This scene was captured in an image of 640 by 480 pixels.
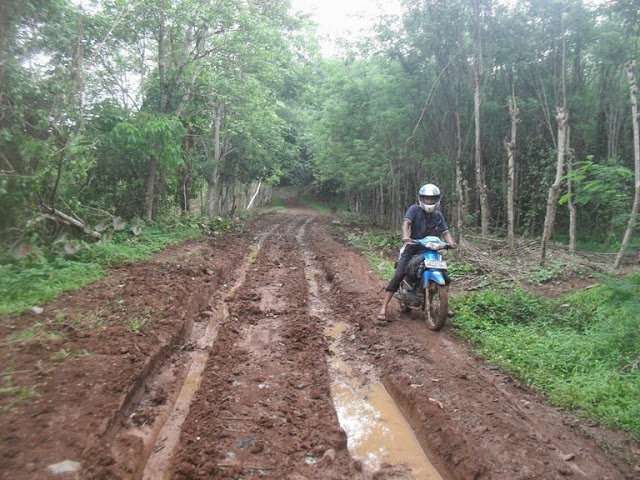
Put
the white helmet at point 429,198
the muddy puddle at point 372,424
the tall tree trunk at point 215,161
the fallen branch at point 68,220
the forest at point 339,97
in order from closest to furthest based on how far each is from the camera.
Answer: the muddy puddle at point 372,424
the white helmet at point 429,198
the forest at point 339,97
the fallen branch at point 68,220
the tall tree trunk at point 215,161

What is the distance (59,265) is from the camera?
7711mm

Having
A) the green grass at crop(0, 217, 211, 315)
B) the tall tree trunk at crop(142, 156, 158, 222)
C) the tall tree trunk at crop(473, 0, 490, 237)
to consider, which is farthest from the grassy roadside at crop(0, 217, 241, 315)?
the tall tree trunk at crop(473, 0, 490, 237)

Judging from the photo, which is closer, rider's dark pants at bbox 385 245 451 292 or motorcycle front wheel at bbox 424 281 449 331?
motorcycle front wheel at bbox 424 281 449 331

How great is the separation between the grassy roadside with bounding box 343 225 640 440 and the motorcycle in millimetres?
392

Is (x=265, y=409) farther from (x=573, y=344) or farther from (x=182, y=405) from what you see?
(x=573, y=344)

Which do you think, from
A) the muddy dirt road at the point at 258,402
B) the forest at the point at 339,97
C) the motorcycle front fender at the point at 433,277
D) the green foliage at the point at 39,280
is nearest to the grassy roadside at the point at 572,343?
the muddy dirt road at the point at 258,402

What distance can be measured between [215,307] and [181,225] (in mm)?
8448

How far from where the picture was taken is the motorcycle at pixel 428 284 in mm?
5949

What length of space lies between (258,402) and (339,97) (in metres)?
15.9

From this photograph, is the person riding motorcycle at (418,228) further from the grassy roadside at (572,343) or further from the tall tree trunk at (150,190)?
the tall tree trunk at (150,190)

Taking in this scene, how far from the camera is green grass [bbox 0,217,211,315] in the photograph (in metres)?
6.04

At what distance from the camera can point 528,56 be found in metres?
12.8

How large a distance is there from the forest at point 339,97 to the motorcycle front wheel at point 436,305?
3.86 meters

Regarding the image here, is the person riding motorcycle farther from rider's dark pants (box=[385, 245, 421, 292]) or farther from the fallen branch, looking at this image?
the fallen branch
